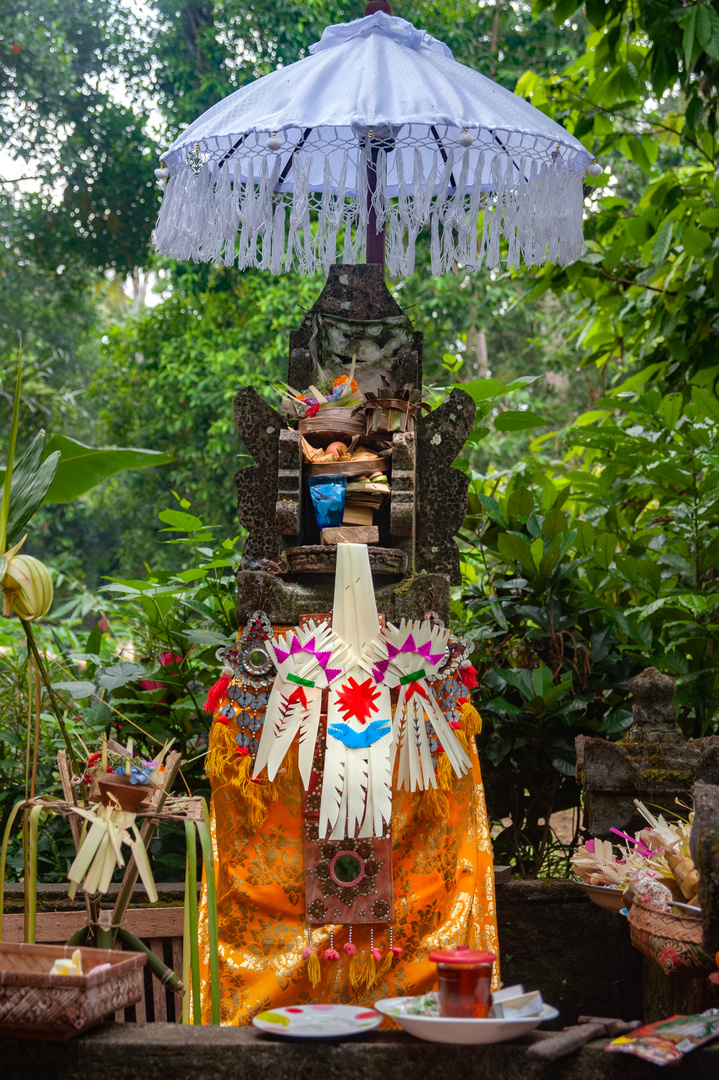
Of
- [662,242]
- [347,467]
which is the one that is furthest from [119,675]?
[662,242]

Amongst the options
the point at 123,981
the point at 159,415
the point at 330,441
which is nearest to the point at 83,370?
the point at 159,415

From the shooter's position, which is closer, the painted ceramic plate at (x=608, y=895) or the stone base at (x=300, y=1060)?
the stone base at (x=300, y=1060)

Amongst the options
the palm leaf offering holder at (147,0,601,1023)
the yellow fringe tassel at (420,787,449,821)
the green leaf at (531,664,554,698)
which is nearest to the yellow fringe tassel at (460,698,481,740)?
the palm leaf offering holder at (147,0,601,1023)

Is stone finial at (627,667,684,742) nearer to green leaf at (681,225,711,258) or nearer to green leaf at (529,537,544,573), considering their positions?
green leaf at (529,537,544,573)

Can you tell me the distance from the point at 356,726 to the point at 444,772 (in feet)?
0.76

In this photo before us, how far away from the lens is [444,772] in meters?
2.04

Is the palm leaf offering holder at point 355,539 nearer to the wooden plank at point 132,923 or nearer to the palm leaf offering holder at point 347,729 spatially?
the palm leaf offering holder at point 347,729

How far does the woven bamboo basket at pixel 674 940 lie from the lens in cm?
161

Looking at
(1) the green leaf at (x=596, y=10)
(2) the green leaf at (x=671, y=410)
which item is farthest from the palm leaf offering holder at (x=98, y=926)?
(1) the green leaf at (x=596, y=10)

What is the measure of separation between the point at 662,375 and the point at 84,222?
8.23 metres

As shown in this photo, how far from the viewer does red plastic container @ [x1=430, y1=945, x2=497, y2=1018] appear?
53.2 inches

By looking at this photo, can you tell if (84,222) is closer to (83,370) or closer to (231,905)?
(83,370)

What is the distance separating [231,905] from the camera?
6.60 feet

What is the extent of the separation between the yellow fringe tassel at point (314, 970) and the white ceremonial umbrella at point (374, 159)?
1701 millimetres
